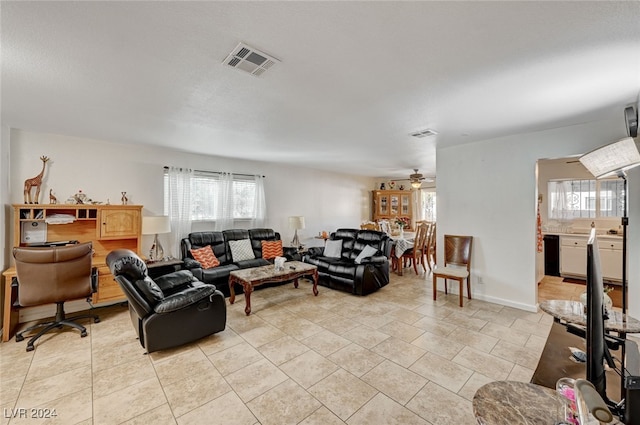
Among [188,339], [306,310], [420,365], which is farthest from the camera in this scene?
[306,310]

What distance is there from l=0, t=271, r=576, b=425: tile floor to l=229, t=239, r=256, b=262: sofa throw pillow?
1.52 metres

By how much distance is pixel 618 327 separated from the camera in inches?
66.7

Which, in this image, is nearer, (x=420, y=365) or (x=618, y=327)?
(x=618, y=327)

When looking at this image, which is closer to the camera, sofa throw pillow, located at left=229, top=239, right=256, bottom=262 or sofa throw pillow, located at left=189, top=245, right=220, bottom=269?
sofa throw pillow, located at left=189, top=245, right=220, bottom=269

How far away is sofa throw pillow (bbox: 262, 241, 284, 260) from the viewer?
5441mm

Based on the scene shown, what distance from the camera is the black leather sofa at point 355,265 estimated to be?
14.7ft

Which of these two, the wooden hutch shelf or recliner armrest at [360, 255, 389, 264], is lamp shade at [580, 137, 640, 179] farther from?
the wooden hutch shelf

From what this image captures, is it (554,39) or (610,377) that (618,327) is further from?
(554,39)

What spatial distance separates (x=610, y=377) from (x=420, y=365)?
143cm

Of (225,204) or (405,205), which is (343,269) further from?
(405,205)

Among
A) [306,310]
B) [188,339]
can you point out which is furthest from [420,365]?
[188,339]

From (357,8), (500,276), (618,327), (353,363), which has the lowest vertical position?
(353,363)

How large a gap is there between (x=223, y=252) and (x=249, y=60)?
3881mm

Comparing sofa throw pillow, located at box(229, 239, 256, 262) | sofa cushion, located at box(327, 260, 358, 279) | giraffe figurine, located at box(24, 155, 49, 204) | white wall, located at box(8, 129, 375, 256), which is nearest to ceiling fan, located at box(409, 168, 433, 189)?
white wall, located at box(8, 129, 375, 256)
